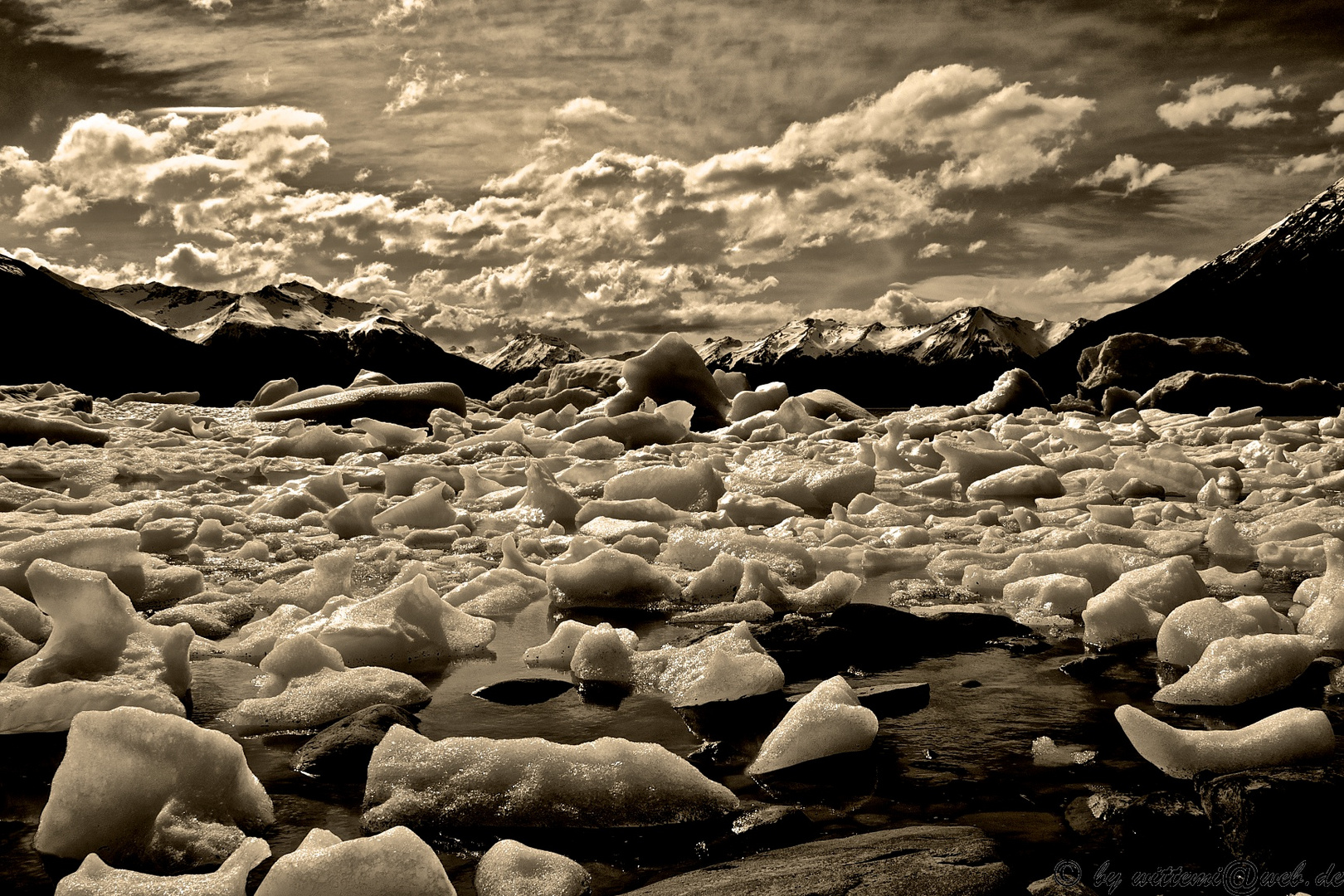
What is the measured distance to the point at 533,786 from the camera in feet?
6.06

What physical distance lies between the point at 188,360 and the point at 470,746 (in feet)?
188

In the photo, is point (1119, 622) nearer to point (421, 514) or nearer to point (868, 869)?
point (868, 869)

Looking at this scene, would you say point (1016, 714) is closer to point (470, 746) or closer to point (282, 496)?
point (470, 746)

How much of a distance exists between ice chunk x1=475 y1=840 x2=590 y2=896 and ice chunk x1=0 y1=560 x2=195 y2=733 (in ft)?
3.73

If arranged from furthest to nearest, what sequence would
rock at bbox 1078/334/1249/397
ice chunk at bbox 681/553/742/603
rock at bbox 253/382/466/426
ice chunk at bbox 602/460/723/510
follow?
rock at bbox 1078/334/1249/397 → rock at bbox 253/382/466/426 → ice chunk at bbox 602/460/723/510 → ice chunk at bbox 681/553/742/603

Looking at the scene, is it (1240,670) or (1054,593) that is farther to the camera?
(1054,593)

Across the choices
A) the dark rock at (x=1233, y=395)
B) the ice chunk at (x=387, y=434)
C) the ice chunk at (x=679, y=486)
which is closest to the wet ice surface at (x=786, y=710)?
the ice chunk at (x=679, y=486)

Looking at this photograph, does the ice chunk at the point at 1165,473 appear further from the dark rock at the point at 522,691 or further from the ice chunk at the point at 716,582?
the dark rock at the point at 522,691

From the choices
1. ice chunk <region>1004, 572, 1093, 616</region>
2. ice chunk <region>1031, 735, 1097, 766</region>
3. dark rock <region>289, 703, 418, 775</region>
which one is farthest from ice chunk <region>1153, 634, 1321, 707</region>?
dark rock <region>289, 703, 418, 775</region>

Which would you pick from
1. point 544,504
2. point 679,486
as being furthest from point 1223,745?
point 544,504

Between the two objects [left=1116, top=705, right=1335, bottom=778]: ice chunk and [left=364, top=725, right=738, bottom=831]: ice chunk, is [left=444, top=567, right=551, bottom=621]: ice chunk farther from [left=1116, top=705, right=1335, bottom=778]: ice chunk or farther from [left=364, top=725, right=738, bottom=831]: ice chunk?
[left=1116, top=705, right=1335, bottom=778]: ice chunk

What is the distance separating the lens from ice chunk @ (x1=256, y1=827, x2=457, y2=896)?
1.42 meters

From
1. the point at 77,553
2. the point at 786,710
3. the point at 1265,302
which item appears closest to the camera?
the point at 786,710

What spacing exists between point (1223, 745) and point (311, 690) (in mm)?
2083
